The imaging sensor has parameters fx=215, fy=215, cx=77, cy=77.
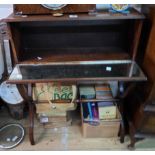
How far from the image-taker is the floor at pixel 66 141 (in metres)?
1.69

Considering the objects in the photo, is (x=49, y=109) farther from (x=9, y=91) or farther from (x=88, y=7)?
(x=88, y=7)

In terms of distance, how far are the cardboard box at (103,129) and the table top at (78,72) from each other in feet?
1.40

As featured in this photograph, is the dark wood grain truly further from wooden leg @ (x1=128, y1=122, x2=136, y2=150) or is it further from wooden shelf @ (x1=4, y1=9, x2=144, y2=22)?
wooden leg @ (x1=128, y1=122, x2=136, y2=150)

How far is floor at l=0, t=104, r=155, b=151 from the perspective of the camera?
5.55 ft

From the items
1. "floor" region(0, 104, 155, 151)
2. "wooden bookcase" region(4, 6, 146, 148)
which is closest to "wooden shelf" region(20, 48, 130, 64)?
"wooden bookcase" region(4, 6, 146, 148)

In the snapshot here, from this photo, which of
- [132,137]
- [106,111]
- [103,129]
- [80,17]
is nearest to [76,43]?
[80,17]

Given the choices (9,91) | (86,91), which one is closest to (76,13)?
(86,91)

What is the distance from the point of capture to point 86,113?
171 cm

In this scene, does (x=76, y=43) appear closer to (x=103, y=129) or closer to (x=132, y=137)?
(x=103, y=129)

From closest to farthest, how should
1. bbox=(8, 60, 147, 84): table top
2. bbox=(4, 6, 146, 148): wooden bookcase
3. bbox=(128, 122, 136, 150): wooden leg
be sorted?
bbox=(8, 60, 147, 84): table top, bbox=(4, 6, 146, 148): wooden bookcase, bbox=(128, 122, 136, 150): wooden leg

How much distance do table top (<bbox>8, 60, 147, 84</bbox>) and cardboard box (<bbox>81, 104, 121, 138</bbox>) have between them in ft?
1.40

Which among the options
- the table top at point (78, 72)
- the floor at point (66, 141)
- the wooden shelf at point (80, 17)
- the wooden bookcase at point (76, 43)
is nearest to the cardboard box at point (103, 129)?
the floor at point (66, 141)

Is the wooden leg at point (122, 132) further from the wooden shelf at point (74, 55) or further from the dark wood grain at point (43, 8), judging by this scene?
the dark wood grain at point (43, 8)

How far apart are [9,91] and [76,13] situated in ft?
2.97
